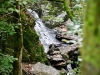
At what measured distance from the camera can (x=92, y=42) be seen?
0.97 meters

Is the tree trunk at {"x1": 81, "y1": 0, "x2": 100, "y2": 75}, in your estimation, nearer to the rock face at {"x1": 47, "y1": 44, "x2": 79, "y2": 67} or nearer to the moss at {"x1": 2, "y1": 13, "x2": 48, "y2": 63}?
the moss at {"x1": 2, "y1": 13, "x2": 48, "y2": 63}

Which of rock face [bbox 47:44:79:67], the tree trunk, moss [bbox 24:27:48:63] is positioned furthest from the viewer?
rock face [bbox 47:44:79:67]

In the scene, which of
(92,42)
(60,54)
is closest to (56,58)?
(60,54)

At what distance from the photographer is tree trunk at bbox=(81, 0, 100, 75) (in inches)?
37.5

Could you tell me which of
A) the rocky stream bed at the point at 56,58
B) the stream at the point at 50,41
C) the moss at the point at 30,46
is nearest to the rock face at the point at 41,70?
the rocky stream bed at the point at 56,58

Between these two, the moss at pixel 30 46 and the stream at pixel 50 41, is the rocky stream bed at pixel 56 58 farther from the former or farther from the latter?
the moss at pixel 30 46

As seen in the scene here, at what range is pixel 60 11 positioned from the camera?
19141 millimetres

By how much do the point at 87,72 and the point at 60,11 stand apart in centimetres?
1837

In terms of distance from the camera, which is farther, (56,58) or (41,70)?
(56,58)

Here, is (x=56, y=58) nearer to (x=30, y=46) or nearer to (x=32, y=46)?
(x=32, y=46)

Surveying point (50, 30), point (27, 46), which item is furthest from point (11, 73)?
point (50, 30)

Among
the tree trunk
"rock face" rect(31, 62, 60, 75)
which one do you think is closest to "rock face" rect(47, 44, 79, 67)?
"rock face" rect(31, 62, 60, 75)

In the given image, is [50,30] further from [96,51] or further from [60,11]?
[96,51]

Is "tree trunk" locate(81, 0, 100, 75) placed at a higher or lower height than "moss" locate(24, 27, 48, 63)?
higher
